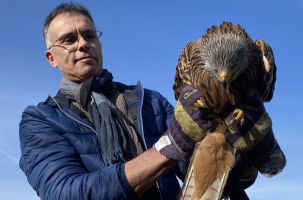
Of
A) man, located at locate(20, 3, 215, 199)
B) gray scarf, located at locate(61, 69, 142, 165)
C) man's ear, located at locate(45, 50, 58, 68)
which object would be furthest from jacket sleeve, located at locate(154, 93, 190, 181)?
man's ear, located at locate(45, 50, 58, 68)

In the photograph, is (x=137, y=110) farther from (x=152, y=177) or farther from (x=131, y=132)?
(x=152, y=177)

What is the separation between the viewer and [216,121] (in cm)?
401

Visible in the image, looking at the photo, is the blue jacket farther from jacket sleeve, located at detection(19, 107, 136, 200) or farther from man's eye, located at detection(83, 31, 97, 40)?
man's eye, located at detection(83, 31, 97, 40)

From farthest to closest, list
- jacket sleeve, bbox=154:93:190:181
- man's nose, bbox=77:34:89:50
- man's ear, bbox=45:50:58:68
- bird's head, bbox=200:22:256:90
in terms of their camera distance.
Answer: man's ear, bbox=45:50:58:68 < man's nose, bbox=77:34:89:50 < jacket sleeve, bbox=154:93:190:181 < bird's head, bbox=200:22:256:90

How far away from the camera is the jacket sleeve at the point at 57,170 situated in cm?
420

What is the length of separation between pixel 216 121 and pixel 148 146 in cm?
81

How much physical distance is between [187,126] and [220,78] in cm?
34

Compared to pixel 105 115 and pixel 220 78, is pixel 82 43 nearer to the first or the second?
pixel 105 115

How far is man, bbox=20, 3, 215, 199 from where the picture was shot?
418 cm

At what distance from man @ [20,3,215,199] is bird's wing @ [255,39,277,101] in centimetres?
48

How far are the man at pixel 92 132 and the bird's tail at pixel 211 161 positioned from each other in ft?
0.26

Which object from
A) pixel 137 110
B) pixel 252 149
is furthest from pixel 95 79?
pixel 252 149

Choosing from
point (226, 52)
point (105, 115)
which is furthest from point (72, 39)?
point (226, 52)

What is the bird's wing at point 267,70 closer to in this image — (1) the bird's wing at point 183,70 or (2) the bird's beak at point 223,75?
(2) the bird's beak at point 223,75
